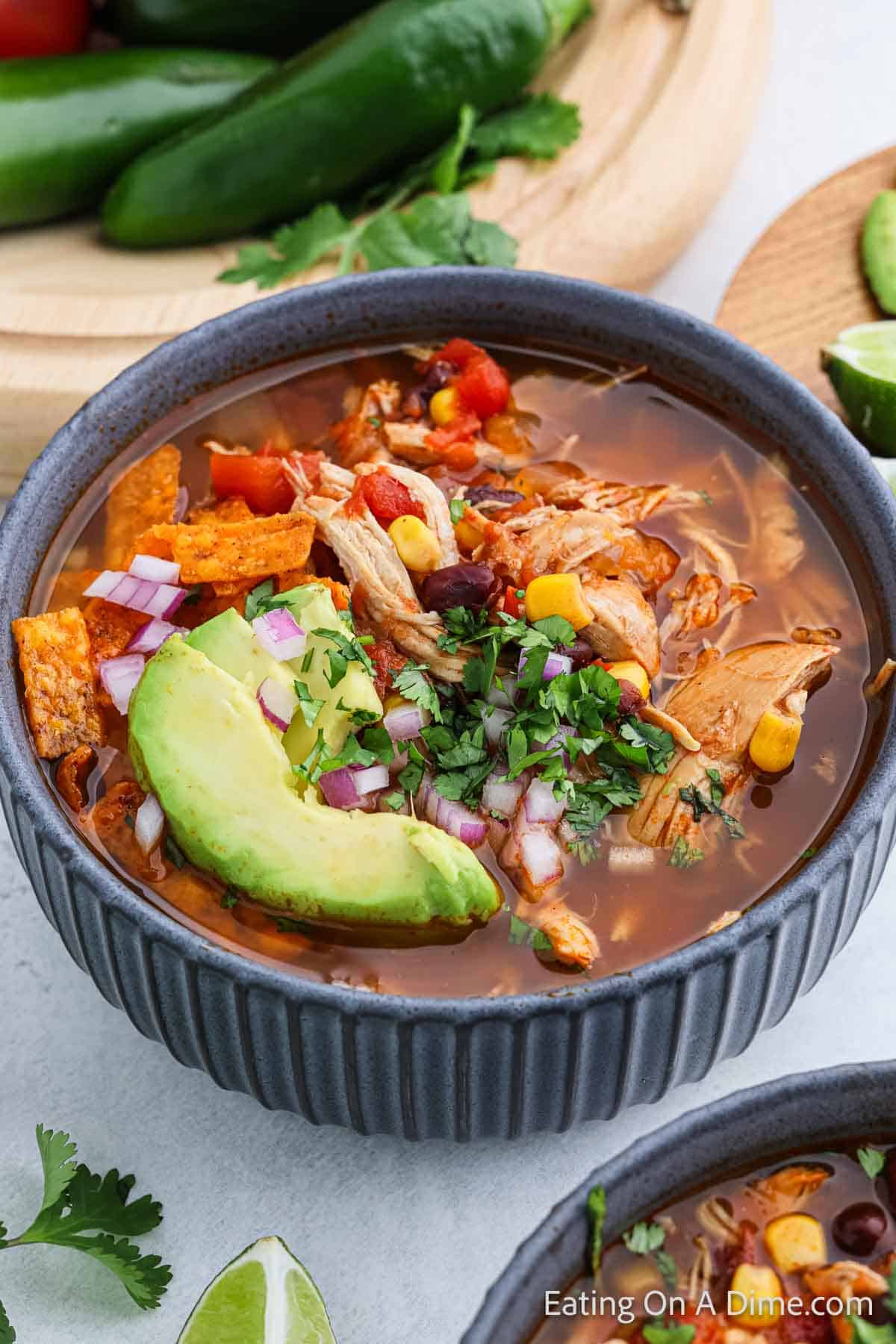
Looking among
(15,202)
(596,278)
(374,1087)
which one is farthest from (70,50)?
(374,1087)

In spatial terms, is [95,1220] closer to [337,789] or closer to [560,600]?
[337,789]

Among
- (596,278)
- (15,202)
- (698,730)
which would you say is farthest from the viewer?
(15,202)

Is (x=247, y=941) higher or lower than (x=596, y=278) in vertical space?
lower

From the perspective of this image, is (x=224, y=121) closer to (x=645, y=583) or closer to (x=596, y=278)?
(x=596, y=278)

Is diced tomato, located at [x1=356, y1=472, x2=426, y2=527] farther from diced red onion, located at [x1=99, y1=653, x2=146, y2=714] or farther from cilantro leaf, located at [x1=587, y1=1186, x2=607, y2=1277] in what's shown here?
cilantro leaf, located at [x1=587, y1=1186, x2=607, y2=1277]

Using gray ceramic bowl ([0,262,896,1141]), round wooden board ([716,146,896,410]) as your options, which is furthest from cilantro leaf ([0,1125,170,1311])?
round wooden board ([716,146,896,410])

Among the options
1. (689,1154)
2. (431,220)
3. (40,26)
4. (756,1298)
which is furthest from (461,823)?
(40,26)
